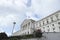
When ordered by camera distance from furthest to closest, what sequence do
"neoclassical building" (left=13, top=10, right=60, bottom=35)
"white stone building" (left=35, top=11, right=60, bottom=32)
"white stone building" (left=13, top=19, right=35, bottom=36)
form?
"white stone building" (left=13, top=19, right=35, bottom=36) → "neoclassical building" (left=13, top=10, right=60, bottom=35) → "white stone building" (left=35, top=11, right=60, bottom=32)

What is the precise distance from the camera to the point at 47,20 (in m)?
73.8

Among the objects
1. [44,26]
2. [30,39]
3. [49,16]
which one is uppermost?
[49,16]

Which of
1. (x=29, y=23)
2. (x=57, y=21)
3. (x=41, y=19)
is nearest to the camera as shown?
(x=57, y=21)

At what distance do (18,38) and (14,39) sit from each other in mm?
1473

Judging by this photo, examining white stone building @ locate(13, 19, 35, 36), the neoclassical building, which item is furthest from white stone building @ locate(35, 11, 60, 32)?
white stone building @ locate(13, 19, 35, 36)

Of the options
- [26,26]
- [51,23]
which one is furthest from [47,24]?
[26,26]

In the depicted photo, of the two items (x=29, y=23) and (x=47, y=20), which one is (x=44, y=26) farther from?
(x=29, y=23)

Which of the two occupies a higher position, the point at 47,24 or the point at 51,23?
the point at 51,23

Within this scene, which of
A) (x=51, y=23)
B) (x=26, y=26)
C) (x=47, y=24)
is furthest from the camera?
(x=26, y=26)

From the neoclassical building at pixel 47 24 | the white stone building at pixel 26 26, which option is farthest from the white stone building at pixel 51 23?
the white stone building at pixel 26 26

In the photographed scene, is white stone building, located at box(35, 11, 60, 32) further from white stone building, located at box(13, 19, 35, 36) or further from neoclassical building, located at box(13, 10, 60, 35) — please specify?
white stone building, located at box(13, 19, 35, 36)

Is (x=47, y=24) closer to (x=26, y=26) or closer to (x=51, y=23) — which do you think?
(x=51, y=23)

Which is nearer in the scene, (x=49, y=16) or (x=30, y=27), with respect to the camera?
(x=49, y=16)

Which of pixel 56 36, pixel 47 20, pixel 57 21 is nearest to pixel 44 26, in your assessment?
pixel 47 20
